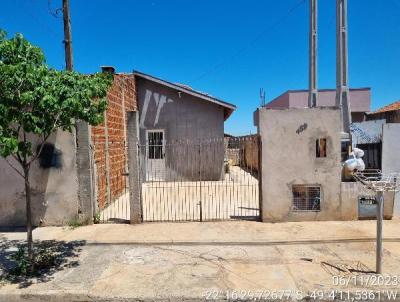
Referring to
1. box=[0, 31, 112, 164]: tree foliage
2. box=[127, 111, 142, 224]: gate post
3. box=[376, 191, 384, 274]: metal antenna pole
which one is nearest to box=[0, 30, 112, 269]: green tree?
box=[0, 31, 112, 164]: tree foliage

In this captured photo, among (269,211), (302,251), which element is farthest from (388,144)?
(302,251)

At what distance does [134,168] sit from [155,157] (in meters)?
6.76

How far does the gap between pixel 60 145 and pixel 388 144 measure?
852 centimetres

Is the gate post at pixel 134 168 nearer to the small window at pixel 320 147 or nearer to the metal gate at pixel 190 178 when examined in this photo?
the metal gate at pixel 190 178

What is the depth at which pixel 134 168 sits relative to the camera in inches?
303

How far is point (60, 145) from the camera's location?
25.5ft

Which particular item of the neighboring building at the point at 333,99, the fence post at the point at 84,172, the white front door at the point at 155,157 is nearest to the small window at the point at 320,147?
the fence post at the point at 84,172

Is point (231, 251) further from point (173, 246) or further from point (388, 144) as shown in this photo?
point (388, 144)

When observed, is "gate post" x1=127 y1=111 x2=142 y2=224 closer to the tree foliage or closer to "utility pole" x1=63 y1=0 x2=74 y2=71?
the tree foliage

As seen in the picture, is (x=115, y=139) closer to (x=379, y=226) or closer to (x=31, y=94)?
(x=31, y=94)

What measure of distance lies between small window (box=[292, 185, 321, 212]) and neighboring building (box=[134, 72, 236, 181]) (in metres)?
6.39

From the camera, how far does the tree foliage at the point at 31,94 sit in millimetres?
4469

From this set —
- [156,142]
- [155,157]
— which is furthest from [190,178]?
[156,142]

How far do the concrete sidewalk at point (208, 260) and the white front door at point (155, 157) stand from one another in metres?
6.63
